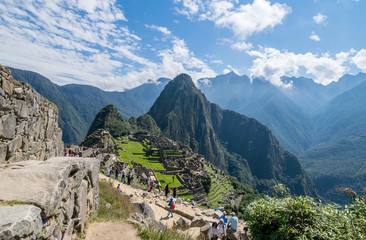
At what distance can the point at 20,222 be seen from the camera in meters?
2.63

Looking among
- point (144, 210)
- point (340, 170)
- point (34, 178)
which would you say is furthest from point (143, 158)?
point (340, 170)

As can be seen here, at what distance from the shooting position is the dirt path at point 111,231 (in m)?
5.47

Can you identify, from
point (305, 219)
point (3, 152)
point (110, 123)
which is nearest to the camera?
point (305, 219)

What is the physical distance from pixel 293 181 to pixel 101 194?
195 meters

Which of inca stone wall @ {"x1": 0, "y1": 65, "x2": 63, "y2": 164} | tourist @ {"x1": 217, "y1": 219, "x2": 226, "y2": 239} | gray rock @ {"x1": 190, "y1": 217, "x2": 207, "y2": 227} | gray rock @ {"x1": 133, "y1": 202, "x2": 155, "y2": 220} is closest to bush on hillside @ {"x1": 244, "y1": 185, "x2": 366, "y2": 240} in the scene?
tourist @ {"x1": 217, "y1": 219, "x2": 226, "y2": 239}

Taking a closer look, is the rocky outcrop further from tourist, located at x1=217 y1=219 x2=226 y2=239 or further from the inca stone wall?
tourist, located at x1=217 y1=219 x2=226 y2=239

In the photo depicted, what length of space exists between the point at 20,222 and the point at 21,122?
466 cm

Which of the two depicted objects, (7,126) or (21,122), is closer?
(7,126)

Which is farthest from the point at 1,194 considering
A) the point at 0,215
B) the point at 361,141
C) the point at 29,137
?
the point at 361,141

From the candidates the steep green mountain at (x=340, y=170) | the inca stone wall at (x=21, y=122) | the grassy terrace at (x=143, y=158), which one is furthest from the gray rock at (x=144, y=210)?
the steep green mountain at (x=340, y=170)

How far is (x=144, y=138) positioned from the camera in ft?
263

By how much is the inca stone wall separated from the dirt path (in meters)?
3.24

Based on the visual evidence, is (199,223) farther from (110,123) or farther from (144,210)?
(110,123)

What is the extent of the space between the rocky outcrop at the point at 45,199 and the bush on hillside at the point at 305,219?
207 inches
